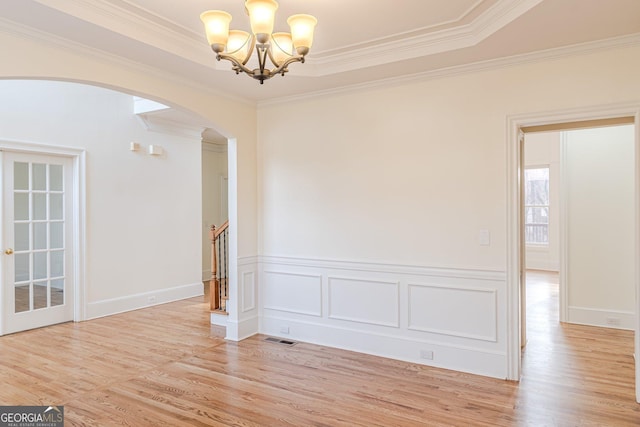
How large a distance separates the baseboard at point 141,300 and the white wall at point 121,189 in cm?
1

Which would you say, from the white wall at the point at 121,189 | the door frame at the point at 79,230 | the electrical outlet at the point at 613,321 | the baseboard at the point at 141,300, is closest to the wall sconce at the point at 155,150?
the white wall at the point at 121,189

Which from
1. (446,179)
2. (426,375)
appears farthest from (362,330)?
(446,179)

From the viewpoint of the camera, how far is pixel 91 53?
3143mm

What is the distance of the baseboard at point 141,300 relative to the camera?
18.0 feet

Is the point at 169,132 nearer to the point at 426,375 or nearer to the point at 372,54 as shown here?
the point at 372,54

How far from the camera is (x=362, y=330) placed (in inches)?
164

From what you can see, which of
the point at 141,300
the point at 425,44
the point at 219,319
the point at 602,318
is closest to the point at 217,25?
the point at 425,44

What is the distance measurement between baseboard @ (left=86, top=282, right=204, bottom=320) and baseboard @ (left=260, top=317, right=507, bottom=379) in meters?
2.34

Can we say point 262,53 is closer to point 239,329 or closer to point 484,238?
point 484,238

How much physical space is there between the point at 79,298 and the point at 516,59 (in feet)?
18.8

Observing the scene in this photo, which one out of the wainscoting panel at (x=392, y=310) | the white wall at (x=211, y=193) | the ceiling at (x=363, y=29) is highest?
the ceiling at (x=363, y=29)

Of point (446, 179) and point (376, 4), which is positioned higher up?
point (376, 4)

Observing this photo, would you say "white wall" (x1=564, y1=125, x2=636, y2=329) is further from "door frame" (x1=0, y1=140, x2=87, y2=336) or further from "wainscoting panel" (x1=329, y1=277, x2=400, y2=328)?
"door frame" (x1=0, y1=140, x2=87, y2=336)

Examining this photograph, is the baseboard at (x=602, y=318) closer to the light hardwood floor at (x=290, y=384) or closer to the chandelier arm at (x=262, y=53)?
the light hardwood floor at (x=290, y=384)
